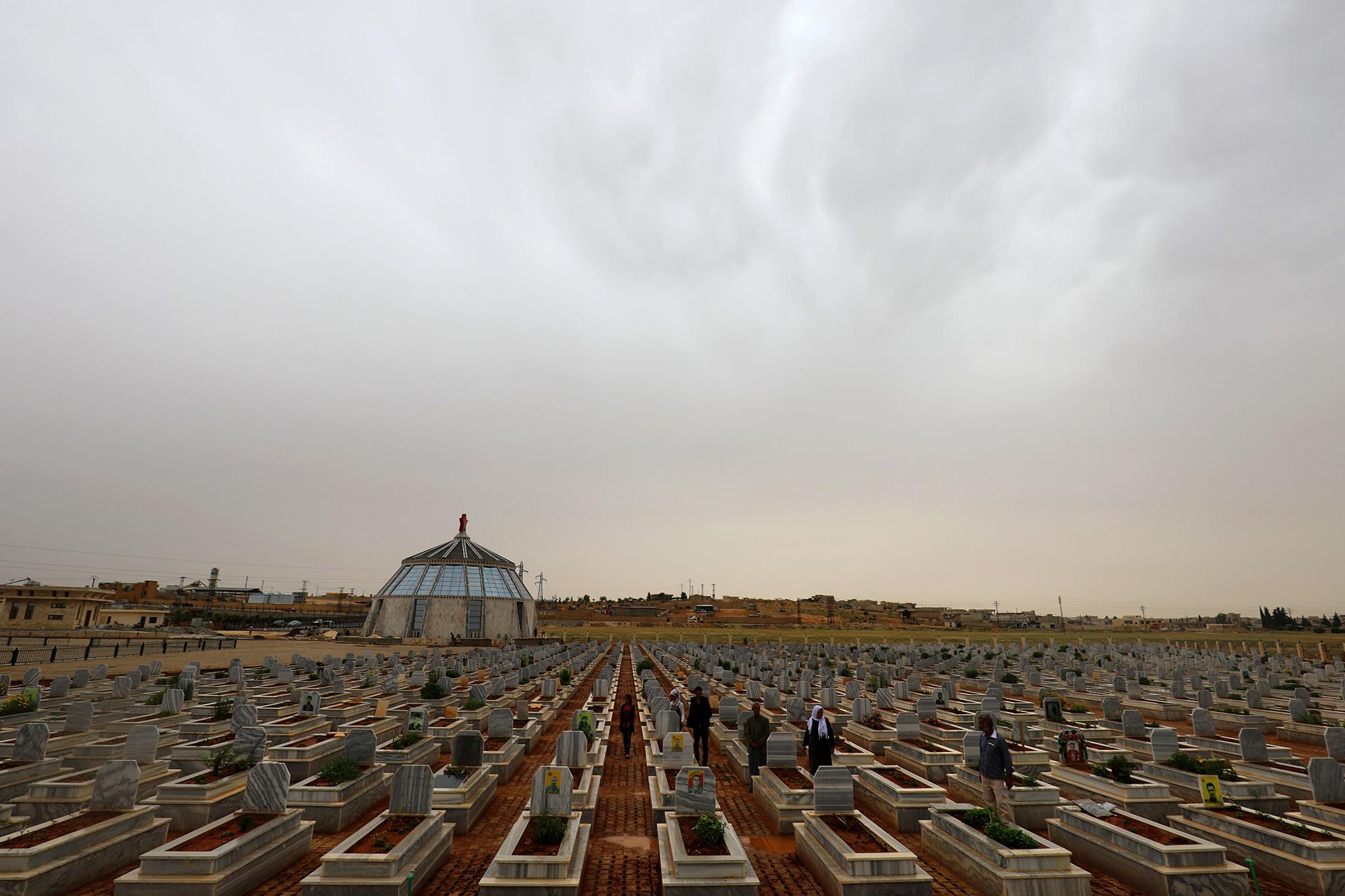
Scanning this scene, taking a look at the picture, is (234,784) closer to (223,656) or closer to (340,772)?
(340,772)

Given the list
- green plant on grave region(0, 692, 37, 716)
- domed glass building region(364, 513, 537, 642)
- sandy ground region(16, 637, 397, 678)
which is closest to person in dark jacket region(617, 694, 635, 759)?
green plant on grave region(0, 692, 37, 716)

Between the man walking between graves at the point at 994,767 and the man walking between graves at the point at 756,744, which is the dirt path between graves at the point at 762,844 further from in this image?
the man walking between graves at the point at 994,767

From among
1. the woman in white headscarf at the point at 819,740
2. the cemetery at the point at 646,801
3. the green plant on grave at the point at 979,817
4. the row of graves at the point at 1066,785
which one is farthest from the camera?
the woman in white headscarf at the point at 819,740

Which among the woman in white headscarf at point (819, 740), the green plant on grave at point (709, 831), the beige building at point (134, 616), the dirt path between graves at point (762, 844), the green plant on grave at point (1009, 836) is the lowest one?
the beige building at point (134, 616)

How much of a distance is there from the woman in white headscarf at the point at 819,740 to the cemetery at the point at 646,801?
4.3 inches

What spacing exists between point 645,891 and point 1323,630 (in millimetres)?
138759

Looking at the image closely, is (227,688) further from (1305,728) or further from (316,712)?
(1305,728)

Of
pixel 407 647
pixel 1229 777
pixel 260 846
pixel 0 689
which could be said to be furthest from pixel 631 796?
pixel 407 647

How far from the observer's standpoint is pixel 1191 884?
25.0 feet

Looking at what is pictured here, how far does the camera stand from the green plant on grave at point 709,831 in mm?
8281

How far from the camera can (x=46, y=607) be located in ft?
210

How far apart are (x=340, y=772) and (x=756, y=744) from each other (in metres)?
7.67

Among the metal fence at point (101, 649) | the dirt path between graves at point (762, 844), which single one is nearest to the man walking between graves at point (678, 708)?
the dirt path between graves at point (762, 844)

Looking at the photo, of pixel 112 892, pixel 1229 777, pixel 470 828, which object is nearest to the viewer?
pixel 112 892
